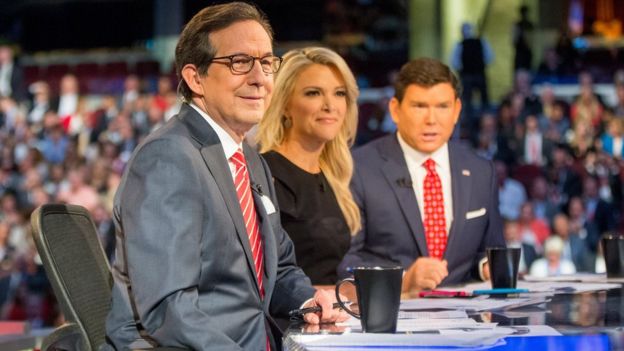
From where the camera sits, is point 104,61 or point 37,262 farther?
point 104,61

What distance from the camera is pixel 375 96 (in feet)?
35.7

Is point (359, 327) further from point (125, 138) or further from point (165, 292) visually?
point (125, 138)

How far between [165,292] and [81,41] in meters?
13.4

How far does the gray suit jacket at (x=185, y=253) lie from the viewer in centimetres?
165

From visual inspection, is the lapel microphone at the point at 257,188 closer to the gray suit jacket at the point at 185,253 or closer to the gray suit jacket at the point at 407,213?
the gray suit jacket at the point at 185,253

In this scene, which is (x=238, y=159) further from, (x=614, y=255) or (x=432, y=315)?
(x=614, y=255)

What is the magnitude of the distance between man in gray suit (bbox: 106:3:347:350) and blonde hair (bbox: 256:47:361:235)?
2.43ft

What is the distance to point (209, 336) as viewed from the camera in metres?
1.63

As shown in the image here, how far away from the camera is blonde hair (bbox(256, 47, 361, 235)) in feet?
9.53

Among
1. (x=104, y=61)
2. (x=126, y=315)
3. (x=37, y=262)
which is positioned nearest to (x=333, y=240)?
(x=126, y=315)

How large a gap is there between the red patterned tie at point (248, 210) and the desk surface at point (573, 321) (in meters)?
0.24

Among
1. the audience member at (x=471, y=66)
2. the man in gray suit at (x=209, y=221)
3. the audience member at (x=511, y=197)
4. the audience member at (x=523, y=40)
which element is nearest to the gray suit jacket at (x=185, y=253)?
the man in gray suit at (x=209, y=221)

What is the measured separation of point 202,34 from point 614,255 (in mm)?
1191

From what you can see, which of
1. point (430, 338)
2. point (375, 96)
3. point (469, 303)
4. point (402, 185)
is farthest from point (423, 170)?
point (375, 96)
